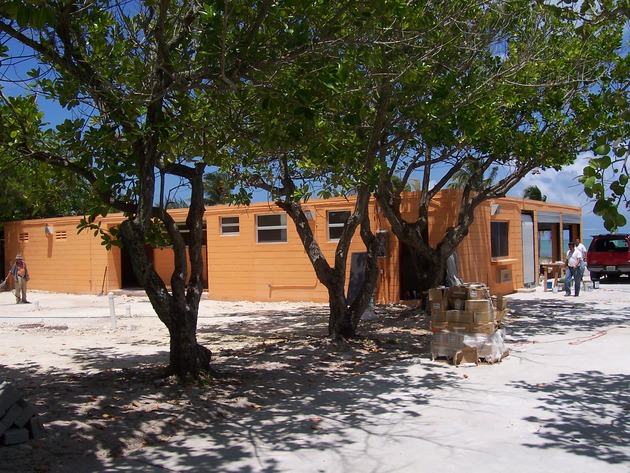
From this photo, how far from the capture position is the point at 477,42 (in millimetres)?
11180

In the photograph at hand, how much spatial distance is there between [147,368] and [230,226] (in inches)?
470

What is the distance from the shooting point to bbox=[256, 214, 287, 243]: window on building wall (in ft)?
65.0

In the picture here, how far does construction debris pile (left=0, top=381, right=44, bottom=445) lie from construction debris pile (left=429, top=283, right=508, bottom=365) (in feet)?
19.2

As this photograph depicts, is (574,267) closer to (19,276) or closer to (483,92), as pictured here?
(483,92)

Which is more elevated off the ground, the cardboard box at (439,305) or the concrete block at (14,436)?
the cardboard box at (439,305)

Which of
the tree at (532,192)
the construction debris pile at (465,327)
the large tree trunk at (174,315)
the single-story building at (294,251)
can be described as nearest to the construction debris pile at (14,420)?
the large tree trunk at (174,315)

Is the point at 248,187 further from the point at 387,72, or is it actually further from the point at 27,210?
the point at 27,210

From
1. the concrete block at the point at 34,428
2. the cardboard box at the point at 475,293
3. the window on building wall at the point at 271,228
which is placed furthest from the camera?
the window on building wall at the point at 271,228

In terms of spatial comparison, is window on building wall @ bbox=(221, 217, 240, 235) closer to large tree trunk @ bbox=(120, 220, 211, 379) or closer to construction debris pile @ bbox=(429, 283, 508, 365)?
construction debris pile @ bbox=(429, 283, 508, 365)

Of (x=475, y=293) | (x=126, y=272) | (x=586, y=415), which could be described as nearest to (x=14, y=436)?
(x=586, y=415)

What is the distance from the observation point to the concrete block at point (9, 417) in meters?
Result: 5.50

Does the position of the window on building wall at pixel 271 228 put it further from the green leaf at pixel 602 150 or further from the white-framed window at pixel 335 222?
the green leaf at pixel 602 150

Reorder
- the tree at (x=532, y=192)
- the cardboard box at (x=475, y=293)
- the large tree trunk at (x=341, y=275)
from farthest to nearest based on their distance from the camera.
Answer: the tree at (x=532, y=192), the large tree trunk at (x=341, y=275), the cardboard box at (x=475, y=293)

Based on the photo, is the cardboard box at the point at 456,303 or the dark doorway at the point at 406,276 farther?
the dark doorway at the point at 406,276
